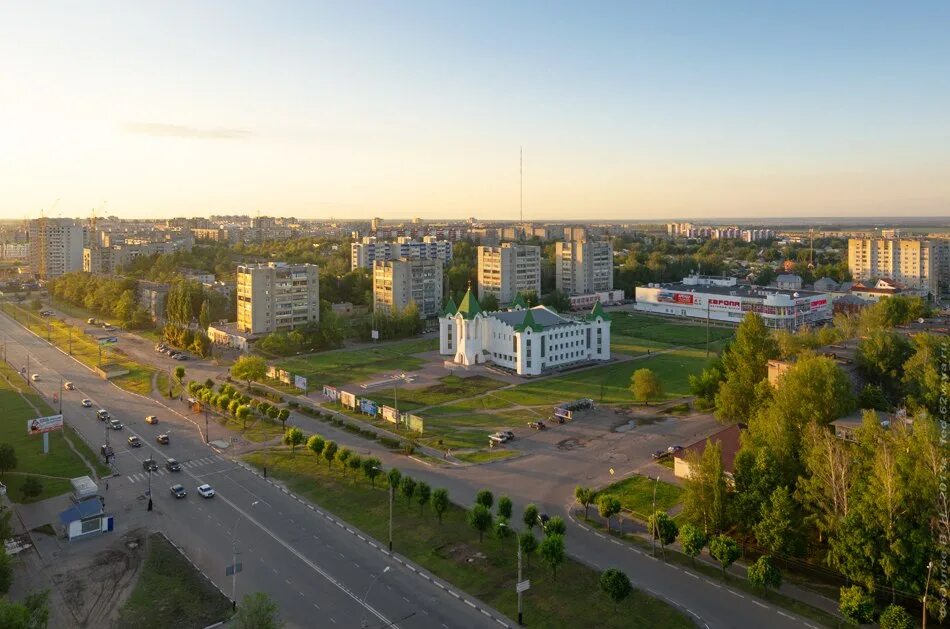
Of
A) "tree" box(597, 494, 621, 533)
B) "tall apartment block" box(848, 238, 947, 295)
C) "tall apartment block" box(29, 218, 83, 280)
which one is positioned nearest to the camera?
"tree" box(597, 494, 621, 533)

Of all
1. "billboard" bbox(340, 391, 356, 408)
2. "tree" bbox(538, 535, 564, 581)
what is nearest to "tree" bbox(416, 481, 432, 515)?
"tree" bbox(538, 535, 564, 581)

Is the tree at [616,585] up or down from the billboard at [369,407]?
down

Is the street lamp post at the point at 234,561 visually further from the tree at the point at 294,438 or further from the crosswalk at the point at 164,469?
the crosswalk at the point at 164,469

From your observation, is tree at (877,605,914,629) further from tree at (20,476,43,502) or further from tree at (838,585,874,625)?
tree at (20,476,43,502)

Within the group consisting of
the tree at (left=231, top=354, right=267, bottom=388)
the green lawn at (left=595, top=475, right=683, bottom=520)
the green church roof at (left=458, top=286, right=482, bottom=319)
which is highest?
the green church roof at (left=458, top=286, right=482, bottom=319)

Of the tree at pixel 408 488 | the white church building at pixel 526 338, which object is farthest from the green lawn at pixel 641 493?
the white church building at pixel 526 338

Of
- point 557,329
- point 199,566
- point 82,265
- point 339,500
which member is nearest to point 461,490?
point 339,500

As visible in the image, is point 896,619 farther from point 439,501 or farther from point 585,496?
point 439,501
